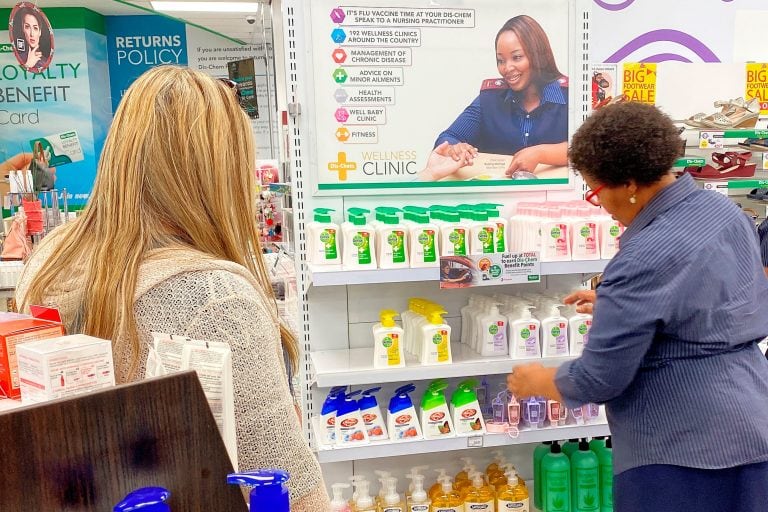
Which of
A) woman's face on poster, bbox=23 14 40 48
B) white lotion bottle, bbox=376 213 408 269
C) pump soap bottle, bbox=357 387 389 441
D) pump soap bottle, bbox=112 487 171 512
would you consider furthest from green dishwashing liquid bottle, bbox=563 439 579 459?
woman's face on poster, bbox=23 14 40 48

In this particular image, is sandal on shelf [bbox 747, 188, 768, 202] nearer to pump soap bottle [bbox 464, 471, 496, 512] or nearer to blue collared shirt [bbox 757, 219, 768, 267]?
blue collared shirt [bbox 757, 219, 768, 267]

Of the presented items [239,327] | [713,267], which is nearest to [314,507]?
[239,327]

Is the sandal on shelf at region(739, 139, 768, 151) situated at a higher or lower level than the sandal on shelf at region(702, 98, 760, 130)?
lower

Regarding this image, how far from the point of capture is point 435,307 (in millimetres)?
2891

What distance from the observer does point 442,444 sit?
2.83 meters

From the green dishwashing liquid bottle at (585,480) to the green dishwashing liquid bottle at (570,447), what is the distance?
57 millimetres

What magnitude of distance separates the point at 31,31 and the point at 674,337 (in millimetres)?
5273

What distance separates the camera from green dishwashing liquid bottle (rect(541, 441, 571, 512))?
10.1 feet

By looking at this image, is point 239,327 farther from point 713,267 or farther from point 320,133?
point 320,133

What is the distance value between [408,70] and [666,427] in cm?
185

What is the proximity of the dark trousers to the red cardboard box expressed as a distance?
63.9 inches

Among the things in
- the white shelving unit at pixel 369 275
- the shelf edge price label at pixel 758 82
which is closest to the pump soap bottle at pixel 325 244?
the white shelving unit at pixel 369 275

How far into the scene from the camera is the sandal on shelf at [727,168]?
3.60 metres

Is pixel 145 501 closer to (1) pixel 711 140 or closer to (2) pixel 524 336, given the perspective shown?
(2) pixel 524 336
